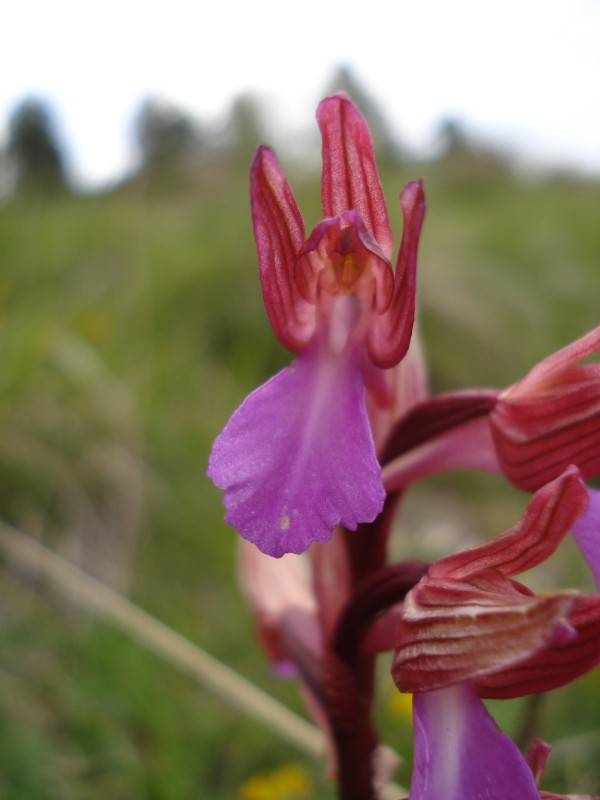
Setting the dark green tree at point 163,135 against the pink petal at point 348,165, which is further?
the dark green tree at point 163,135

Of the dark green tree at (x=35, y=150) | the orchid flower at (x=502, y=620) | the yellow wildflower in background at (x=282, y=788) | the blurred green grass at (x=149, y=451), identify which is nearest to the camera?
the orchid flower at (x=502, y=620)

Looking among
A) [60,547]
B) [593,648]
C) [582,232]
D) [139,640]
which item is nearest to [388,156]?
[582,232]

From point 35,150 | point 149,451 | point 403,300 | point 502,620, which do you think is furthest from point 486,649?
point 35,150

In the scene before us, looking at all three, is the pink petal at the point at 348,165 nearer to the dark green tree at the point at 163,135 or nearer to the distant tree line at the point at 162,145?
the distant tree line at the point at 162,145

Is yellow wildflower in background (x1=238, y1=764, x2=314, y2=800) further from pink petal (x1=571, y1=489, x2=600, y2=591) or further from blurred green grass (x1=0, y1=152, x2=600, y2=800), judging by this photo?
pink petal (x1=571, y1=489, x2=600, y2=591)

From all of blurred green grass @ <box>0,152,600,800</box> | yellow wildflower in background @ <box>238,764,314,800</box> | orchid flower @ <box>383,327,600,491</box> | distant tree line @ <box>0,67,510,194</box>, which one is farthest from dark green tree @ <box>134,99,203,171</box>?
orchid flower @ <box>383,327,600,491</box>

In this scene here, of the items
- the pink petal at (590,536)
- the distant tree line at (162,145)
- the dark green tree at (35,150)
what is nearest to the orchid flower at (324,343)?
the pink petal at (590,536)

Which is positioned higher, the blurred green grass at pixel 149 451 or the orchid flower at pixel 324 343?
the orchid flower at pixel 324 343

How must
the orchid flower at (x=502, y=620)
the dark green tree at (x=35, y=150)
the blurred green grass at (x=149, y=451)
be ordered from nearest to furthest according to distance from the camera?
1. the orchid flower at (x=502, y=620)
2. the blurred green grass at (x=149, y=451)
3. the dark green tree at (x=35, y=150)

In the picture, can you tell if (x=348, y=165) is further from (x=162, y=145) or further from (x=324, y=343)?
(x=162, y=145)
